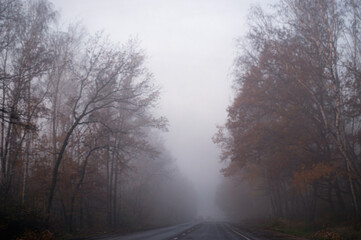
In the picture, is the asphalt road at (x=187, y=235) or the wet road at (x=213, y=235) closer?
the asphalt road at (x=187, y=235)

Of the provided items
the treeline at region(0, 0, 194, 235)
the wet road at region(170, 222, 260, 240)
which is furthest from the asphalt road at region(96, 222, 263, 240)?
the treeline at region(0, 0, 194, 235)

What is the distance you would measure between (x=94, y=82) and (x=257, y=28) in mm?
11082

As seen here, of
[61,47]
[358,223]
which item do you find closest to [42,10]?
[61,47]

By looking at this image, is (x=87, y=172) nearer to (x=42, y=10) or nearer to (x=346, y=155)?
(x=42, y=10)

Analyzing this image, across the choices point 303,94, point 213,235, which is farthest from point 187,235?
point 303,94

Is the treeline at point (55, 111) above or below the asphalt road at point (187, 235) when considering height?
above

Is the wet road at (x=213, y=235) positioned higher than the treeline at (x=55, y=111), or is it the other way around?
the treeline at (x=55, y=111)

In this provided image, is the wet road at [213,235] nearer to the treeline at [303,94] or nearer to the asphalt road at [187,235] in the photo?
the asphalt road at [187,235]

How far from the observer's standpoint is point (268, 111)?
1866 cm

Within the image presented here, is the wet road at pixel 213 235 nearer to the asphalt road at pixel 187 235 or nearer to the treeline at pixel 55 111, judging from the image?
the asphalt road at pixel 187 235

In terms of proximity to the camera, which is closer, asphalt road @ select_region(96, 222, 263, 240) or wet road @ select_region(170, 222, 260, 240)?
asphalt road @ select_region(96, 222, 263, 240)

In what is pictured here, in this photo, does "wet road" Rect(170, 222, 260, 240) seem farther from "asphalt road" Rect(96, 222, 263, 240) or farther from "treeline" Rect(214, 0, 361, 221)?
"treeline" Rect(214, 0, 361, 221)

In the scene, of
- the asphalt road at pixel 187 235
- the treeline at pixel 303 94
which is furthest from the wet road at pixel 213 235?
the treeline at pixel 303 94

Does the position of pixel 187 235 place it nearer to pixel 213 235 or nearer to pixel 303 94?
pixel 213 235
